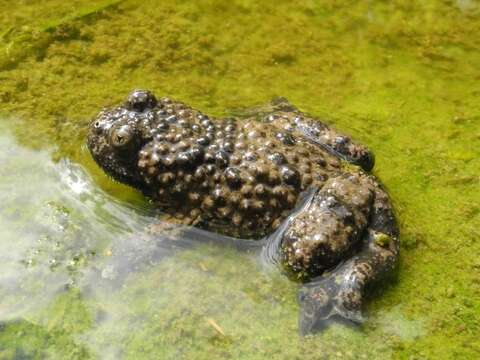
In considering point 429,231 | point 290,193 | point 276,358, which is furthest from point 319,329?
point 429,231

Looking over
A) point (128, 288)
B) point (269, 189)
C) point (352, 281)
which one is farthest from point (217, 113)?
point (352, 281)

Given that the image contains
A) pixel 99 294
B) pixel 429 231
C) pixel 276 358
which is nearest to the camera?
pixel 276 358

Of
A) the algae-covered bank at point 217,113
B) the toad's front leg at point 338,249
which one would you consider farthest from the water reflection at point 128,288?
the toad's front leg at point 338,249

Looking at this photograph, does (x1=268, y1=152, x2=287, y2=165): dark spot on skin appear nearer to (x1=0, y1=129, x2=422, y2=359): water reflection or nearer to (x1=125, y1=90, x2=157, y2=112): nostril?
(x1=0, y1=129, x2=422, y2=359): water reflection

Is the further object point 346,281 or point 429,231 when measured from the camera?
point 429,231

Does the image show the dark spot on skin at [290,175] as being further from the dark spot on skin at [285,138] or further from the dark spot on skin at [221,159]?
the dark spot on skin at [221,159]

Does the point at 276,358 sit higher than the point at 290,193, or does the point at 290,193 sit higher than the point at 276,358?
the point at 290,193

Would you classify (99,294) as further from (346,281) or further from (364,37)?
(364,37)
